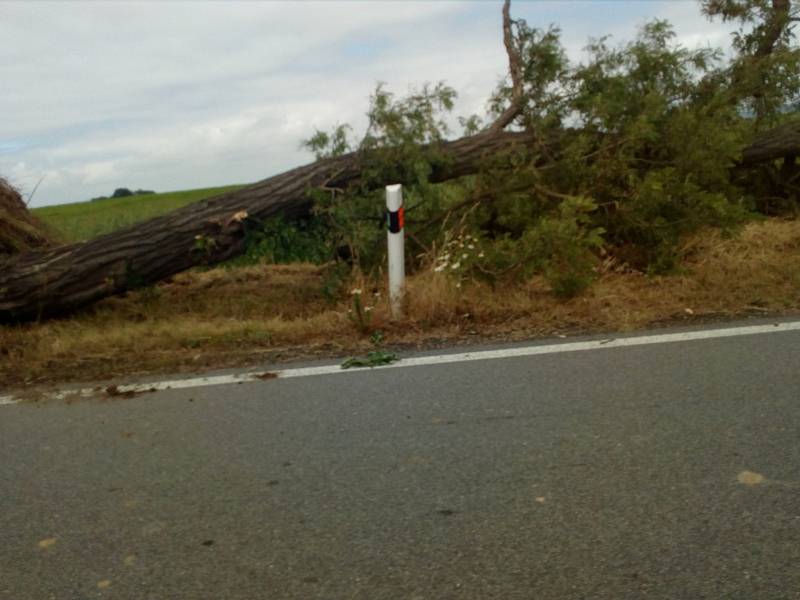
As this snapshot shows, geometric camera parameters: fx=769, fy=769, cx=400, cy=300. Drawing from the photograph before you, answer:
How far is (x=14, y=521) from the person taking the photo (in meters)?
3.32

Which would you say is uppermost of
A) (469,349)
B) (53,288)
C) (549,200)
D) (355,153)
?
(355,153)

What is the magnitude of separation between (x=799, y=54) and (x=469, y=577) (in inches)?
321

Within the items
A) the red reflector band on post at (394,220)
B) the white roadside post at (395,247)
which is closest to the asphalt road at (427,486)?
the white roadside post at (395,247)

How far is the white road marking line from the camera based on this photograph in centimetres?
509

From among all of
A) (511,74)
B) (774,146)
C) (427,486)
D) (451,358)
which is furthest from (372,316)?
(774,146)

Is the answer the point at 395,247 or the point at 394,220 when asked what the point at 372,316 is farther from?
the point at 394,220

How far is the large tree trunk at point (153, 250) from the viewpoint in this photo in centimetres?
714

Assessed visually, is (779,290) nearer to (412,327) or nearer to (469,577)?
(412,327)

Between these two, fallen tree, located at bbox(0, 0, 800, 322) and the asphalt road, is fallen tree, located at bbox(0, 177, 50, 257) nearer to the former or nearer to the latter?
fallen tree, located at bbox(0, 0, 800, 322)

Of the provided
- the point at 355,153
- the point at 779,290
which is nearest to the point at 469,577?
the point at 779,290

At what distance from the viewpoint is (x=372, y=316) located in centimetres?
632

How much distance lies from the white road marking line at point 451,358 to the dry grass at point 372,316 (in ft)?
1.26

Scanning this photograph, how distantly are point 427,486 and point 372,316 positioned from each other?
3.05 m

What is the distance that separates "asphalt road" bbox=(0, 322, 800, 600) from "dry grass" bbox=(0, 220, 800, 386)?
96 centimetres
